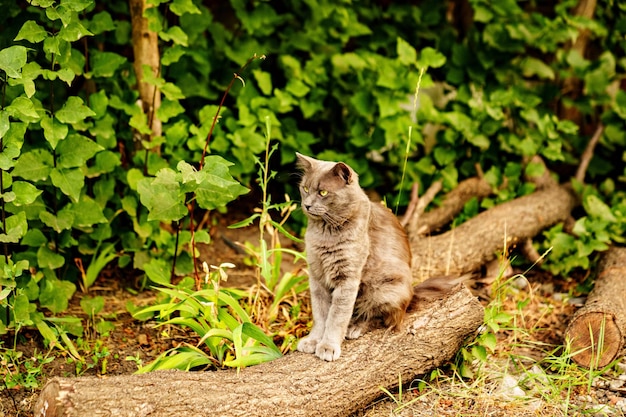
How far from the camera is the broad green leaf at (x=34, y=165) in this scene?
3148 mm

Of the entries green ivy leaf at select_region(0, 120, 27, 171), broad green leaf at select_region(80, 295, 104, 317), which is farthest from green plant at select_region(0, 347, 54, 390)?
green ivy leaf at select_region(0, 120, 27, 171)

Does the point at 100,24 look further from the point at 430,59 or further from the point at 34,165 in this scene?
the point at 430,59

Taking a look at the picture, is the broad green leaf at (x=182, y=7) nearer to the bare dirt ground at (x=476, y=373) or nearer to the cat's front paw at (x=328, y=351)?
the bare dirt ground at (x=476, y=373)

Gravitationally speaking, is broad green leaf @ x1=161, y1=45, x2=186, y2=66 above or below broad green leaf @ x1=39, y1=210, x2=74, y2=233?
above

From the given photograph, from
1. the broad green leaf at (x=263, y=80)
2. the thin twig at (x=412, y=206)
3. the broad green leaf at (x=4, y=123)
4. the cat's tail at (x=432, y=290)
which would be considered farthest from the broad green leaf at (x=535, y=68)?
the broad green leaf at (x=4, y=123)

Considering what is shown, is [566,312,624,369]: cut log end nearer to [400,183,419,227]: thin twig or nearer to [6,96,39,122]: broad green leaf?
[400,183,419,227]: thin twig

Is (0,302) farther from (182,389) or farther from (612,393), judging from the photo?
(612,393)

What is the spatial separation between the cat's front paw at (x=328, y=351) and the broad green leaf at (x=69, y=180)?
4.59ft

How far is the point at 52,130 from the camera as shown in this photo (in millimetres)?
3076

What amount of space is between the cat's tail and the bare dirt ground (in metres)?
0.34

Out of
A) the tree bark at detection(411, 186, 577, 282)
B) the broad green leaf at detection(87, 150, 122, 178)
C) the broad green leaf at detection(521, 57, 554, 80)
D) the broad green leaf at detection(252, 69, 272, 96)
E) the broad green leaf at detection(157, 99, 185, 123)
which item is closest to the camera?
the broad green leaf at detection(87, 150, 122, 178)

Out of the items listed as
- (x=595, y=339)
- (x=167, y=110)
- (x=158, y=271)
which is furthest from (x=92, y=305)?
(x=595, y=339)

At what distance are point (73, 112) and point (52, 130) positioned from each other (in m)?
0.13

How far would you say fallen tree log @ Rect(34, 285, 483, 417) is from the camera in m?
2.37
